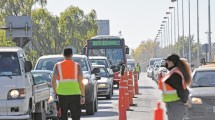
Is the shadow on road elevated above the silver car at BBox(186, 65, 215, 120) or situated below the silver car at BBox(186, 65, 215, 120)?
below

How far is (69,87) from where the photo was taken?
16328mm

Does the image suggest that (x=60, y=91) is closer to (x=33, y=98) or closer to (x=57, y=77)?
(x=57, y=77)

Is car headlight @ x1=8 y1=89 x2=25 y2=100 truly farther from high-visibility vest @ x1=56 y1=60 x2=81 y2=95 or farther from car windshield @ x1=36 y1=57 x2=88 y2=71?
car windshield @ x1=36 y1=57 x2=88 y2=71

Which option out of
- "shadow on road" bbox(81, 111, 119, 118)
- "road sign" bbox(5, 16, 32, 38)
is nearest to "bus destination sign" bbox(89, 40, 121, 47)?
"road sign" bbox(5, 16, 32, 38)

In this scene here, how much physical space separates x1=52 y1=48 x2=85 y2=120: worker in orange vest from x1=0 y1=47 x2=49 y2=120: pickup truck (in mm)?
1378

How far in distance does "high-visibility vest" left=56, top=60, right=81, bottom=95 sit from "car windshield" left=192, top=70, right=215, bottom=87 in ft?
17.2

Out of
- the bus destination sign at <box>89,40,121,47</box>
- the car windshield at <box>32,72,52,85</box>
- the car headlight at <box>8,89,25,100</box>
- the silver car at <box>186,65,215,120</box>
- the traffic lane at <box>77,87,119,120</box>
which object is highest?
the bus destination sign at <box>89,40,121,47</box>

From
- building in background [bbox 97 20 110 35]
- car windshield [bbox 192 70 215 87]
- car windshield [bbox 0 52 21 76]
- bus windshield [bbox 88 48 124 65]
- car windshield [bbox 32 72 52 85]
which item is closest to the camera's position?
car windshield [bbox 0 52 21 76]

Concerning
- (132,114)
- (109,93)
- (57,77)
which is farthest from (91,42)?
(57,77)

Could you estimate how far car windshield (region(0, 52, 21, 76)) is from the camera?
1791 cm

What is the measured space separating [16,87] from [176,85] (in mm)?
4168

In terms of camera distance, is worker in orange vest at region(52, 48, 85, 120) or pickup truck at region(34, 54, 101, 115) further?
pickup truck at region(34, 54, 101, 115)

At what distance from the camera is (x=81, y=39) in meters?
99.6

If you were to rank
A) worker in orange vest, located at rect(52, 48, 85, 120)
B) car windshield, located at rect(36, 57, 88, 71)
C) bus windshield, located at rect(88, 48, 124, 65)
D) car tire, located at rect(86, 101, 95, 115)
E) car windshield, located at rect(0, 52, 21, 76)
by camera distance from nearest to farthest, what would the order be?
worker in orange vest, located at rect(52, 48, 85, 120) < car windshield, located at rect(0, 52, 21, 76) < car tire, located at rect(86, 101, 95, 115) < car windshield, located at rect(36, 57, 88, 71) < bus windshield, located at rect(88, 48, 124, 65)
